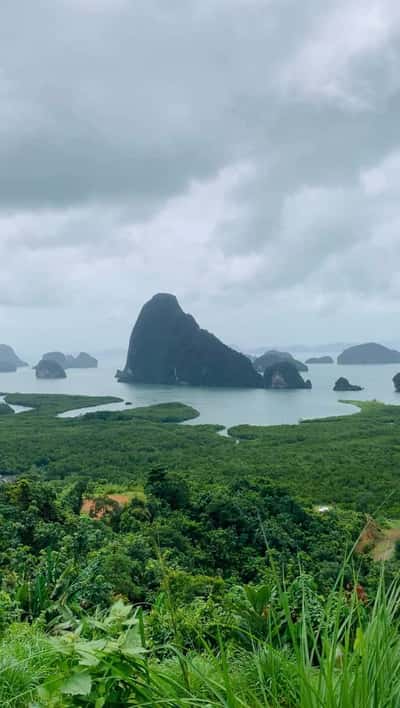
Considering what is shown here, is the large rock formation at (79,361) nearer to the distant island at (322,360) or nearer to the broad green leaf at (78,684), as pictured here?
the distant island at (322,360)

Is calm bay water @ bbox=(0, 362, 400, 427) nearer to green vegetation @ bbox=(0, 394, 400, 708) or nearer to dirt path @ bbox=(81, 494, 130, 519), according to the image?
green vegetation @ bbox=(0, 394, 400, 708)

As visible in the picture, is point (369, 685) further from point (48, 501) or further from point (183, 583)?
point (48, 501)

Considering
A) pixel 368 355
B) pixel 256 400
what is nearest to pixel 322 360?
pixel 368 355

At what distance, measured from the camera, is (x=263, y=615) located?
185 centimetres

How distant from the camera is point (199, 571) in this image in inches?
257

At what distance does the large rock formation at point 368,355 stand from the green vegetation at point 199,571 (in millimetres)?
85444

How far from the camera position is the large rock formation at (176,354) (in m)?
61.8

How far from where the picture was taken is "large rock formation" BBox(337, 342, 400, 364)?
4299 inches

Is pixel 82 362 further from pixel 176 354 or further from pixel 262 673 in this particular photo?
pixel 262 673

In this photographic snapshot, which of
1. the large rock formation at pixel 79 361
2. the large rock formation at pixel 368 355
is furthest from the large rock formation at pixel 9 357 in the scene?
the large rock formation at pixel 368 355

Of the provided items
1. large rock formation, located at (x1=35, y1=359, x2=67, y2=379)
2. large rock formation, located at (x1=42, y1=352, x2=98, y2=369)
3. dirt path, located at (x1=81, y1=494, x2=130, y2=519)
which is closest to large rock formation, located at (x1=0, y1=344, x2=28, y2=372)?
large rock formation, located at (x1=42, y1=352, x2=98, y2=369)

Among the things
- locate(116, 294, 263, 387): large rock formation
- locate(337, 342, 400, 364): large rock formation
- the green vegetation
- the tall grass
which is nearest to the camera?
the tall grass

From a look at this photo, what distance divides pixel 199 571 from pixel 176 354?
194 feet

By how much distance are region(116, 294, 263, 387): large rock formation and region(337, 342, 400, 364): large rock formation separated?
184ft
